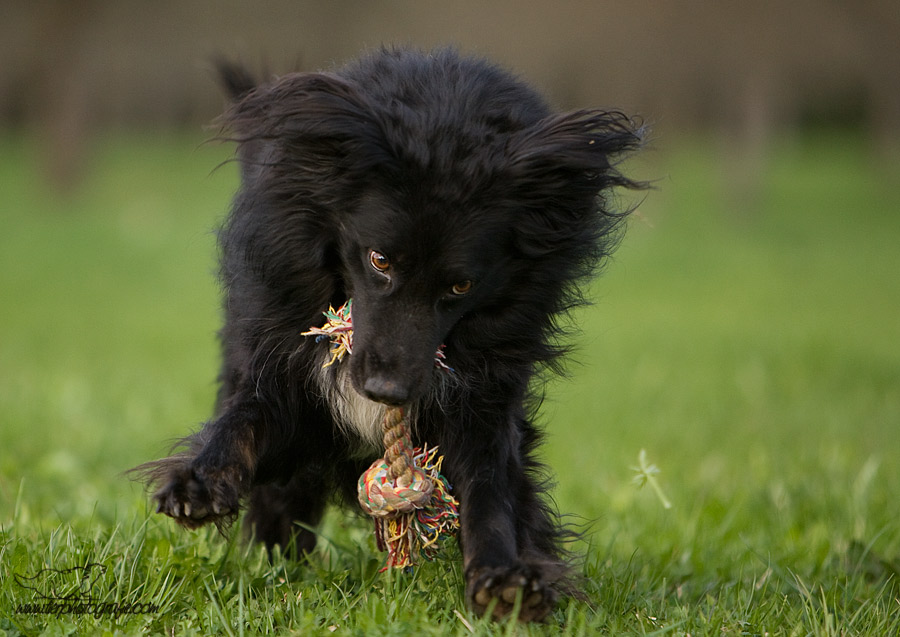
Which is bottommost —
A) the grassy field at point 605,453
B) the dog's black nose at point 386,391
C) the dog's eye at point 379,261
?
the grassy field at point 605,453

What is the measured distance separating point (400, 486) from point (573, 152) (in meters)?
1.26

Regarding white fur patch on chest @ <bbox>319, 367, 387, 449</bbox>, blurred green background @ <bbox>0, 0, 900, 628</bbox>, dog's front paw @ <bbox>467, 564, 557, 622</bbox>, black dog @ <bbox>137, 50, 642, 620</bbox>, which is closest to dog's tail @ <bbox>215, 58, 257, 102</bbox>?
blurred green background @ <bbox>0, 0, 900, 628</bbox>

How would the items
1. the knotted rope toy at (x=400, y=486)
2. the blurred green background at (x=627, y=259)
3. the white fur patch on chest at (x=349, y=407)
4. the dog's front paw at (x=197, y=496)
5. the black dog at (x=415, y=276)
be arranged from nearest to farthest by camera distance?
the dog's front paw at (x=197, y=496), the black dog at (x=415, y=276), the knotted rope toy at (x=400, y=486), the white fur patch on chest at (x=349, y=407), the blurred green background at (x=627, y=259)

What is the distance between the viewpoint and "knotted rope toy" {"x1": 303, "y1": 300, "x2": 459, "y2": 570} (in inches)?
128

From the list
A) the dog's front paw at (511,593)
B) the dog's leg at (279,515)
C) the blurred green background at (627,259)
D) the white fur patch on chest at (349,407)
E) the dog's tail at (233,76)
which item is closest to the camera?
the dog's front paw at (511,593)

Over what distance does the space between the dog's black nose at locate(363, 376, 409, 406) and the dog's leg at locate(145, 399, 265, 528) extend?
1.63 ft

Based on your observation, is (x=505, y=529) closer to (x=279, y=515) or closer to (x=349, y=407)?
(x=349, y=407)

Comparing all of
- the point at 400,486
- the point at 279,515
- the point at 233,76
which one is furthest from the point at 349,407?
the point at 233,76

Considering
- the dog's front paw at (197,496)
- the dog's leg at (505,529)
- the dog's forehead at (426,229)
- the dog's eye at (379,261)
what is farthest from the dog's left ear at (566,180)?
the dog's front paw at (197,496)

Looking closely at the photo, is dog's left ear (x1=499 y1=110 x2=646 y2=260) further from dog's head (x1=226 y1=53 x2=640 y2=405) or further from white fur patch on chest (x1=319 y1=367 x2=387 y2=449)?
white fur patch on chest (x1=319 y1=367 x2=387 y2=449)

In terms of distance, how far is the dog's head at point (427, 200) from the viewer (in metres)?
3.12

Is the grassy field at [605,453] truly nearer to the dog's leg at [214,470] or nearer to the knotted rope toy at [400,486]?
the knotted rope toy at [400,486]

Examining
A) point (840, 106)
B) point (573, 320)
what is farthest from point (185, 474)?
point (840, 106)

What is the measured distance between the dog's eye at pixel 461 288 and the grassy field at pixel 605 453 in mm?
802
